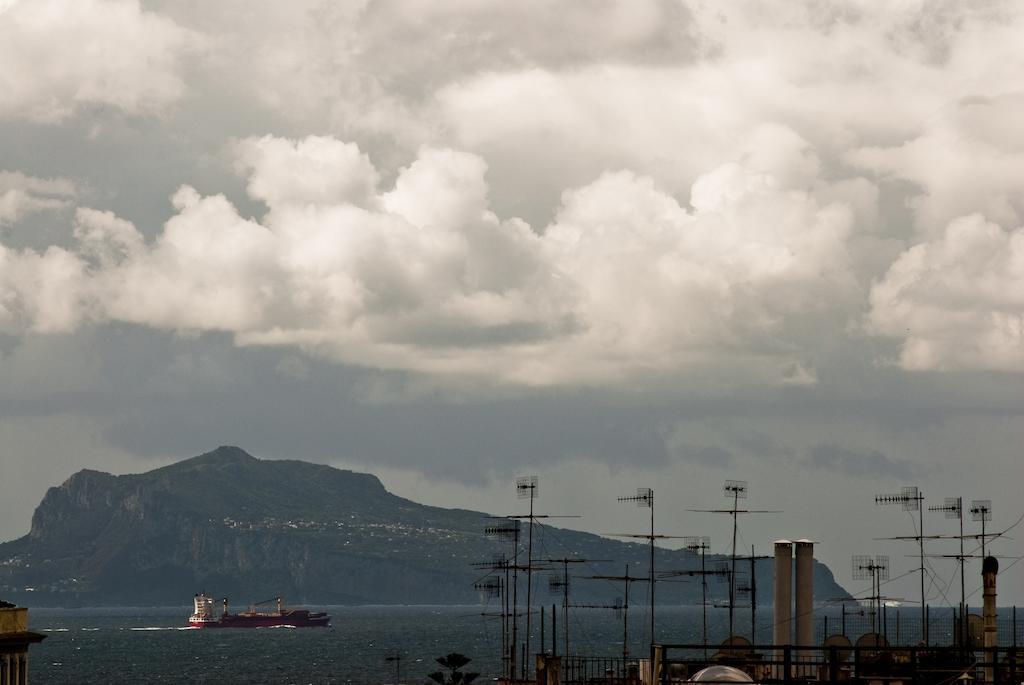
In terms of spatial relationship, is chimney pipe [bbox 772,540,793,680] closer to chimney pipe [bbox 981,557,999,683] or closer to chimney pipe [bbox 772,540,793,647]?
chimney pipe [bbox 772,540,793,647]

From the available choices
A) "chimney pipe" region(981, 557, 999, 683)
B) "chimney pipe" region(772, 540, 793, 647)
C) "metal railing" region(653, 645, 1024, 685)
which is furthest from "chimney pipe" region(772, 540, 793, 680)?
"chimney pipe" region(981, 557, 999, 683)

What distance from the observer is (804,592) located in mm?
86625

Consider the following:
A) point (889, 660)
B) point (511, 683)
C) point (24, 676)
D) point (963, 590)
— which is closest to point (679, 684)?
point (889, 660)

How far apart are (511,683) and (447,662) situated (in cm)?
2129

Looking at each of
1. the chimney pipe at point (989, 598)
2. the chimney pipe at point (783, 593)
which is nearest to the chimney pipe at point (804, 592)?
the chimney pipe at point (783, 593)

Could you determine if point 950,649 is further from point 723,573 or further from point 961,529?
point 961,529

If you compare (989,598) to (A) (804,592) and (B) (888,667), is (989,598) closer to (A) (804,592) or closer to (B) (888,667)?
(B) (888,667)

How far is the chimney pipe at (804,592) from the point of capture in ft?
276

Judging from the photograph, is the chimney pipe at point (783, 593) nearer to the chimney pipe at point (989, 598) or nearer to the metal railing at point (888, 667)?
the metal railing at point (888, 667)

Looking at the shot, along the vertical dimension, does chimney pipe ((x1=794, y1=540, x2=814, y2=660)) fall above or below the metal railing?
above

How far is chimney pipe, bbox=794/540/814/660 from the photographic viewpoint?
276 ft

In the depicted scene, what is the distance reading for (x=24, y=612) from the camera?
279 feet

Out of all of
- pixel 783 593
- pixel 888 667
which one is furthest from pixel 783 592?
pixel 888 667

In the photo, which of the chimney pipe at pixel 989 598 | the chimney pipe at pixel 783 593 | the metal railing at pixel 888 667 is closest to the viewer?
the metal railing at pixel 888 667
